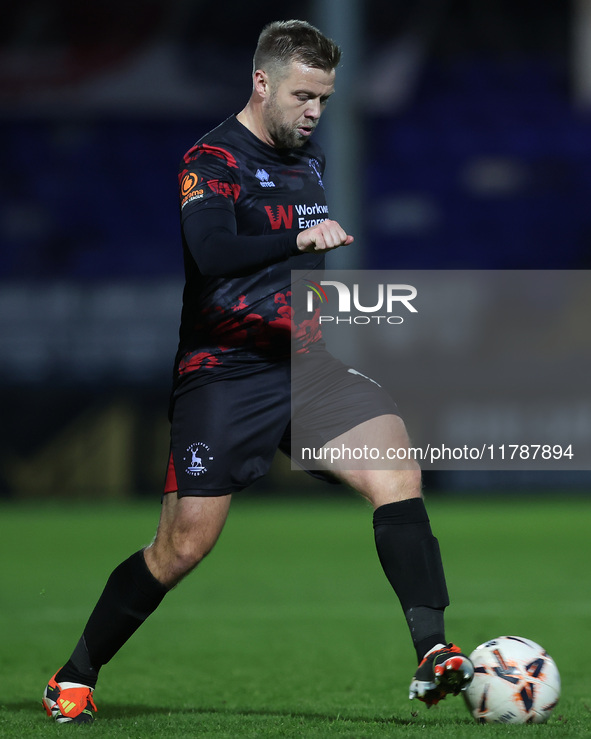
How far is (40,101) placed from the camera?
17078 mm

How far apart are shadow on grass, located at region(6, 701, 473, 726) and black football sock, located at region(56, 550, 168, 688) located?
154 millimetres

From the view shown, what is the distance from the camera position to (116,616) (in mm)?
3619

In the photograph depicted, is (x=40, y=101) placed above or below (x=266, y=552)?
above

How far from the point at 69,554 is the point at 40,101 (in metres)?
10.1

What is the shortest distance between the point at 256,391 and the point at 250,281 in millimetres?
310

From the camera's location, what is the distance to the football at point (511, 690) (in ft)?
11.1

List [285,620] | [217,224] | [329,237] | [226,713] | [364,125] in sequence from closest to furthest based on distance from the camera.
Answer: [329,237] < [217,224] < [226,713] < [285,620] < [364,125]

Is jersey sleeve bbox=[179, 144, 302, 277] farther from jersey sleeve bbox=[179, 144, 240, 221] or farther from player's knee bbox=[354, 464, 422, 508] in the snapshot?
player's knee bbox=[354, 464, 422, 508]

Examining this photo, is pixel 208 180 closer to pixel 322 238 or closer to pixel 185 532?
pixel 322 238

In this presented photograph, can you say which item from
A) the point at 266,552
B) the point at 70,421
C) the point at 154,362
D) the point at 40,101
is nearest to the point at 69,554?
the point at 266,552

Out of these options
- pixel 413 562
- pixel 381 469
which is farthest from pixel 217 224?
pixel 413 562

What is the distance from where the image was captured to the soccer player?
347 centimetres

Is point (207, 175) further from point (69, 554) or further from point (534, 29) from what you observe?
point (534, 29)

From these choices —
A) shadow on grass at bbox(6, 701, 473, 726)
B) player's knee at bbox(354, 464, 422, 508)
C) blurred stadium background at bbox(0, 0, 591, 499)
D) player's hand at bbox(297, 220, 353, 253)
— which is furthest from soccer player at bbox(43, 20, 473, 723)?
blurred stadium background at bbox(0, 0, 591, 499)
